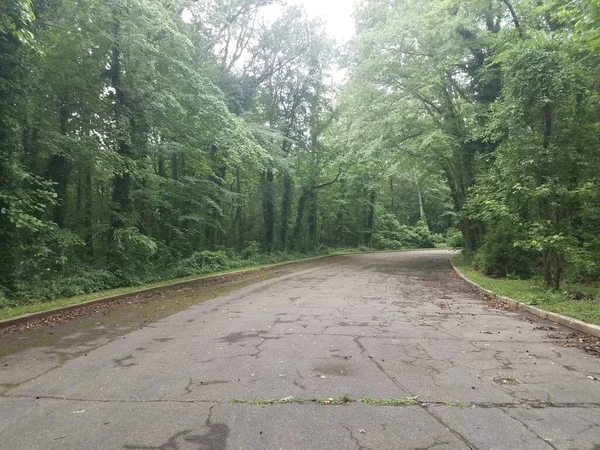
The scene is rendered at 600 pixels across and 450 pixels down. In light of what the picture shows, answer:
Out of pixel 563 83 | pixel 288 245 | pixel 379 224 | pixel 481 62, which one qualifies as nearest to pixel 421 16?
pixel 481 62

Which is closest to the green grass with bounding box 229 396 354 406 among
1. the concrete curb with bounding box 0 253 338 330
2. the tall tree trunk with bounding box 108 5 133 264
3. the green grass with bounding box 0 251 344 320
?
the concrete curb with bounding box 0 253 338 330

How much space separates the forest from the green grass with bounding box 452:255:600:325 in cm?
53

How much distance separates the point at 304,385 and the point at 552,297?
26.1ft

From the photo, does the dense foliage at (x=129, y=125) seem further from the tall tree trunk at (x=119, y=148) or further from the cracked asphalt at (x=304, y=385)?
the cracked asphalt at (x=304, y=385)

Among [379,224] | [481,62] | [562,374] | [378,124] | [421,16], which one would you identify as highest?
[421,16]

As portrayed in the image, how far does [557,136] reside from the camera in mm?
10445

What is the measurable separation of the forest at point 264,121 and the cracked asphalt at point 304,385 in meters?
4.27

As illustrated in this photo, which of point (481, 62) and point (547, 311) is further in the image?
point (481, 62)

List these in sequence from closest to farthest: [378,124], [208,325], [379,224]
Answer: [208,325], [378,124], [379,224]

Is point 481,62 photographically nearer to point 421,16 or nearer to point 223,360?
point 421,16

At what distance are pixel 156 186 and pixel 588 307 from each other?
18424mm

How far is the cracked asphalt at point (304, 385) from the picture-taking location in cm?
342

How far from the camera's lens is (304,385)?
455cm

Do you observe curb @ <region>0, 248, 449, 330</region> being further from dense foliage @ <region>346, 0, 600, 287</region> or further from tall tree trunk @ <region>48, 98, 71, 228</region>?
dense foliage @ <region>346, 0, 600, 287</region>
